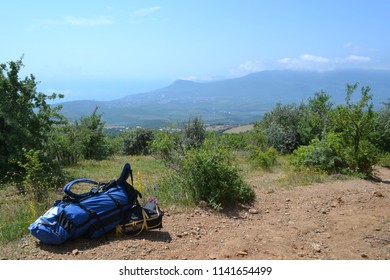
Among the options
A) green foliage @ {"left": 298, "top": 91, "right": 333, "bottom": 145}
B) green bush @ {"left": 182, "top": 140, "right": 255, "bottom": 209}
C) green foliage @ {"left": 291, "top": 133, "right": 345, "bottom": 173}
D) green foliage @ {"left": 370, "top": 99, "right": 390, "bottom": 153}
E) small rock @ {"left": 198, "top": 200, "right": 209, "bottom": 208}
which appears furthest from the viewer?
green foliage @ {"left": 298, "top": 91, "right": 333, "bottom": 145}

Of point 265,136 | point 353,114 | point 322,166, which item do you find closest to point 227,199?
point 322,166

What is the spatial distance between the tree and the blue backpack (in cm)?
493

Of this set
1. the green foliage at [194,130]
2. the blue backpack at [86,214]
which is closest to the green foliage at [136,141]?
the green foliage at [194,130]

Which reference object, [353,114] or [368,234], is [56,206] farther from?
[353,114]

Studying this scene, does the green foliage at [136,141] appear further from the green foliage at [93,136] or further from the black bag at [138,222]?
the black bag at [138,222]

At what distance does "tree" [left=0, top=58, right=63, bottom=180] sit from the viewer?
8.95 metres

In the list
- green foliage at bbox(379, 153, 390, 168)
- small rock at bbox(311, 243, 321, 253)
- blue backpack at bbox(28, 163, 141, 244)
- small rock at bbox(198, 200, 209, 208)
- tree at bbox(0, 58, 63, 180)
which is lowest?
green foliage at bbox(379, 153, 390, 168)

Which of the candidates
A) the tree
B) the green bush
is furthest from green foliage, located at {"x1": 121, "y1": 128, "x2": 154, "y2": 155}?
the green bush

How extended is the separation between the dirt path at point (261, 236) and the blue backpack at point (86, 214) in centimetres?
16

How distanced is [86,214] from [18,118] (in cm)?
648

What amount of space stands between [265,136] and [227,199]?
1200 cm

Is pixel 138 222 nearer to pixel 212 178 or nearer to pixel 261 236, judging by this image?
pixel 261 236

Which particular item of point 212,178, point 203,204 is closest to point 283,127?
point 212,178

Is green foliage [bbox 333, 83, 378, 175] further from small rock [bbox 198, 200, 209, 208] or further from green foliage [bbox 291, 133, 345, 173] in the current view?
small rock [bbox 198, 200, 209, 208]
